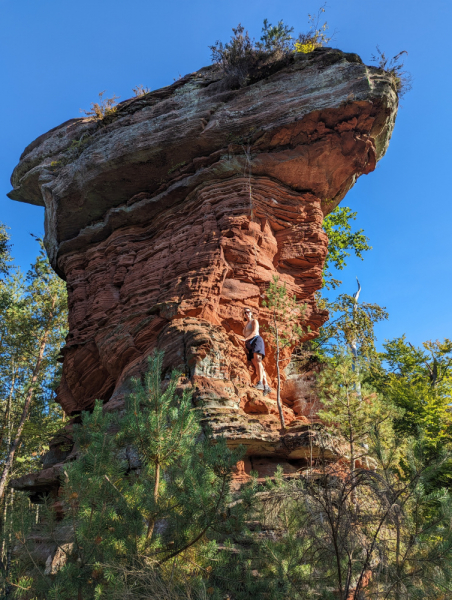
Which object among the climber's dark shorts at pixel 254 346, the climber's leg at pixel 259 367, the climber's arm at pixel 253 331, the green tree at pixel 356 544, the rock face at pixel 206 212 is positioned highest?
the rock face at pixel 206 212

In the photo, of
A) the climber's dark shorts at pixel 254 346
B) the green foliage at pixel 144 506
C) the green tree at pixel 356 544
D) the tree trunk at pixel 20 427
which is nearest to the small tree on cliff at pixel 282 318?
the climber's dark shorts at pixel 254 346

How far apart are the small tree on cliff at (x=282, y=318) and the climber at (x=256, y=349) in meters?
0.42

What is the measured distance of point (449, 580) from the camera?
4.52 metres

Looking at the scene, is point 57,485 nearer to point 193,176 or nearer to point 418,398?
point 193,176

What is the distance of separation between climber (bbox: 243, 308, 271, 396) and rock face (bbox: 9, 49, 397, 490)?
26 cm

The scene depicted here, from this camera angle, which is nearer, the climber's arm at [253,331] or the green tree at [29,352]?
the climber's arm at [253,331]

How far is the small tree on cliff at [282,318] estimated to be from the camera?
11.2 metres

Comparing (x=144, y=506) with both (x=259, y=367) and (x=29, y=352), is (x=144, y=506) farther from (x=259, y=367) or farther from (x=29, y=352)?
(x=29, y=352)

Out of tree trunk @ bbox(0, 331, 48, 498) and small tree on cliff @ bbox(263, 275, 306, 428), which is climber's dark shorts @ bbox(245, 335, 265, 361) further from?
tree trunk @ bbox(0, 331, 48, 498)

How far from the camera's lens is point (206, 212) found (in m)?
12.9

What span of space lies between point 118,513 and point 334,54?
44.4 ft

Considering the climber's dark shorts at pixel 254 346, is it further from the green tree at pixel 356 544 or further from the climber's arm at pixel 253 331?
the green tree at pixel 356 544

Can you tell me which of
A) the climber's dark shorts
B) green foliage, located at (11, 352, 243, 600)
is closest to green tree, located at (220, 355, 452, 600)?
green foliage, located at (11, 352, 243, 600)

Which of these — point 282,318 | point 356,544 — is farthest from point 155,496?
point 282,318
